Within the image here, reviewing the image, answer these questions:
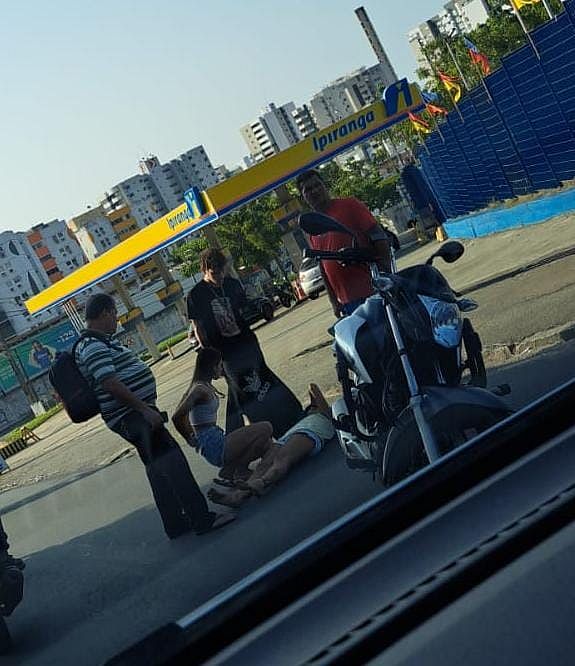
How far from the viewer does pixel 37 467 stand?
1.49 metres

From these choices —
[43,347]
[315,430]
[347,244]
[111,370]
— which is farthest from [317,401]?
[43,347]

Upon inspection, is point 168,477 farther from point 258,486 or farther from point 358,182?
Result: point 358,182

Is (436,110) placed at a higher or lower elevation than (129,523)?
higher

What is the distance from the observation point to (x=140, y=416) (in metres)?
1.54

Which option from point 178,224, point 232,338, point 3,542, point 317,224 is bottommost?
point 3,542

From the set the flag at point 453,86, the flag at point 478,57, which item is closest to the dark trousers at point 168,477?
the flag at point 453,86

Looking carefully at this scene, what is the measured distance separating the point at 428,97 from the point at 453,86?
1.18 ft

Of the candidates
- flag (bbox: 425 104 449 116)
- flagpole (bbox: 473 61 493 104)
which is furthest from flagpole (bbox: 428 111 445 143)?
flagpole (bbox: 473 61 493 104)

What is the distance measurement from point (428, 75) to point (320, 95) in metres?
0.29

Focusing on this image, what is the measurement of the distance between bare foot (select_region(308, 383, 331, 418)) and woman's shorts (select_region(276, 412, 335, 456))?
2 centimetres

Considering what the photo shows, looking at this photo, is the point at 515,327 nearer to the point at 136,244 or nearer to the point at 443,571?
the point at 443,571

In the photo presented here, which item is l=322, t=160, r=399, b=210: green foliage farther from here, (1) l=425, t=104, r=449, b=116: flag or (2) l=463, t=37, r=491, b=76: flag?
(2) l=463, t=37, r=491, b=76: flag

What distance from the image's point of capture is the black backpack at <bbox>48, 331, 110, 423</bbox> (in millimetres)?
1449

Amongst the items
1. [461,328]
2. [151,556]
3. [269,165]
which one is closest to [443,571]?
[151,556]
